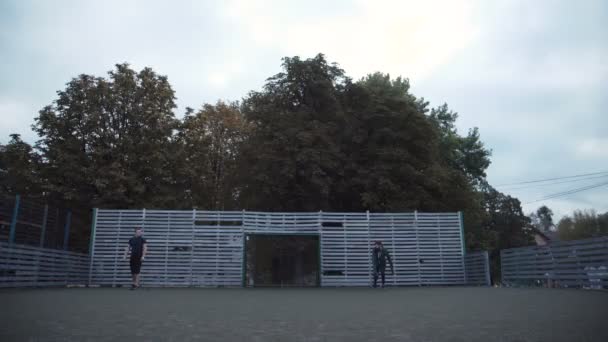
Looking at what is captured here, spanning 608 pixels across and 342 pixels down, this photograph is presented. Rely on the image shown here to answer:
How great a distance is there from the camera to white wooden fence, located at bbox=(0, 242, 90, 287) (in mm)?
13492

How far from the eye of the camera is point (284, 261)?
23.4 m

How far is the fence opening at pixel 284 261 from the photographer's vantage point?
21844mm

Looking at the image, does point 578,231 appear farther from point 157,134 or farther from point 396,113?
point 157,134

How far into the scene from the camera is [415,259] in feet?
66.6

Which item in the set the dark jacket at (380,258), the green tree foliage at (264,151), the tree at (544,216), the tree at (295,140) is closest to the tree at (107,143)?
the green tree foliage at (264,151)

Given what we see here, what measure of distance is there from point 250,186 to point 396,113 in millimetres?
9098

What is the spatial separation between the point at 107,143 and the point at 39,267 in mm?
11763

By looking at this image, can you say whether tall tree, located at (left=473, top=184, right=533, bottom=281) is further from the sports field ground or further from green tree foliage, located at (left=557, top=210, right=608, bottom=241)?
the sports field ground

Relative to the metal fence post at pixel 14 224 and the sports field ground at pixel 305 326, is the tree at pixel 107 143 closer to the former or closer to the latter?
the metal fence post at pixel 14 224

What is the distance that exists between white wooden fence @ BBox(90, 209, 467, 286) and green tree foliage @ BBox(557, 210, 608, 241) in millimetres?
46210

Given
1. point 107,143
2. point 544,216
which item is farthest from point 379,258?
point 544,216

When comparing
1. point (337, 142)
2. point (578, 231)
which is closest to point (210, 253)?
point (337, 142)

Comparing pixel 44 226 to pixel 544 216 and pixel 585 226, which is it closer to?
pixel 585 226

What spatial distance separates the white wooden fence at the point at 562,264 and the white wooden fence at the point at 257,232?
294cm
